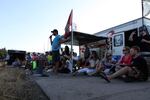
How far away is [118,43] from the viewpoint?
1623cm

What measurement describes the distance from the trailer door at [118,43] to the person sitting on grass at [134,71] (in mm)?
7237

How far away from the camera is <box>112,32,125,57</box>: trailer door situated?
1581 centimetres

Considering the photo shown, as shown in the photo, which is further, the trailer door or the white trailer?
the trailer door

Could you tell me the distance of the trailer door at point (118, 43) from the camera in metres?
15.8

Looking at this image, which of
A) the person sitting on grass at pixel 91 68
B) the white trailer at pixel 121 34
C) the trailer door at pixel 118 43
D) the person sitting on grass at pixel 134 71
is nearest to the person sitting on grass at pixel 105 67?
the person sitting on grass at pixel 91 68

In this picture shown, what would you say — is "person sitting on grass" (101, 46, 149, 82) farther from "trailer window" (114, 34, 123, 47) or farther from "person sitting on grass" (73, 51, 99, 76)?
"trailer window" (114, 34, 123, 47)

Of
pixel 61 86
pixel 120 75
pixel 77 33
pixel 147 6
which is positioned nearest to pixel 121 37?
pixel 77 33

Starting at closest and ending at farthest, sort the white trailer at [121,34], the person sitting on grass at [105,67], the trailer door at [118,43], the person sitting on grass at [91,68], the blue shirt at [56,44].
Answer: the person sitting on grass at [105,67], the person sitting on grass at [91,68], the blue shirt at [56,44], the white trailer at [121,34], the trailer door at [118,43]

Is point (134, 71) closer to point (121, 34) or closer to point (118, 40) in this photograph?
point (121, 34)

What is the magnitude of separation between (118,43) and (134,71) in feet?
Answer: 26.4

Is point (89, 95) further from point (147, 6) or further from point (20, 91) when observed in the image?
point (147, 6)

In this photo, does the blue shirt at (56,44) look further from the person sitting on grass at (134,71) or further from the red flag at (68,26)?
the person sitting on grass at (134,71)

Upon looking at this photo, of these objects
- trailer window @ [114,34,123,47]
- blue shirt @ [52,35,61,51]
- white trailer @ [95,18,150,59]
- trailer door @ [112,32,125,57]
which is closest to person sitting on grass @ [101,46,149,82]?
blue shirt @ [52,35,61,51]

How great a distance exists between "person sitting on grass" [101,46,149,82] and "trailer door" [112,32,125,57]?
7237 millimetres
